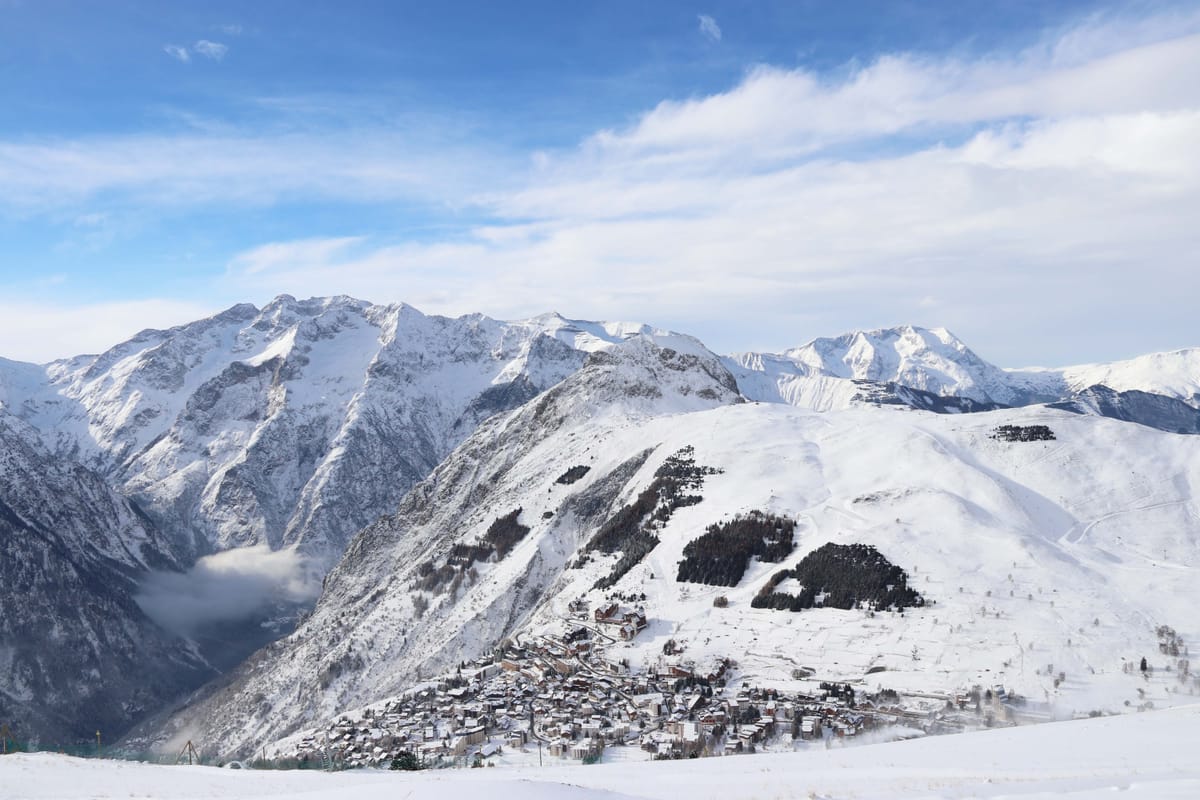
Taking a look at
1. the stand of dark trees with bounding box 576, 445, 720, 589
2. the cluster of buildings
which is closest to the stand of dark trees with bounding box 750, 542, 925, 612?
the cluster of buildings

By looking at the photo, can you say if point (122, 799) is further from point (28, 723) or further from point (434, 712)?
point (28, 723)

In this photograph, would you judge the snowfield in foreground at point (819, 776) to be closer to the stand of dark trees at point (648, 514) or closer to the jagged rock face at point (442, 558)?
the stand of dark trees at point (648, 514)

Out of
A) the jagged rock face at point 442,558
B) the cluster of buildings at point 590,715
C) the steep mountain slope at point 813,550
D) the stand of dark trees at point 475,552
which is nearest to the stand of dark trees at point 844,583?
the steep mountain slope at point 813,550

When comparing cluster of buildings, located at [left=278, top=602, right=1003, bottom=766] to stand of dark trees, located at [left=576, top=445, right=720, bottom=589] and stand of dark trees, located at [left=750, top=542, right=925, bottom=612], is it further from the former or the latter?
stand of dark trees, located at [left=576, top=445, right=720, bottom=589]

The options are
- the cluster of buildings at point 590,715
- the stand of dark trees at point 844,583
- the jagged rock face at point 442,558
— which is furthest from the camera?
the jagged rock face at point 442,558

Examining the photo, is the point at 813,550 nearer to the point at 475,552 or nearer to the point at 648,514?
the point at 648,514

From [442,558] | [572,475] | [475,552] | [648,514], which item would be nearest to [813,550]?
[648,514]

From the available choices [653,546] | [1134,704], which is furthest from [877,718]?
[653,546]
